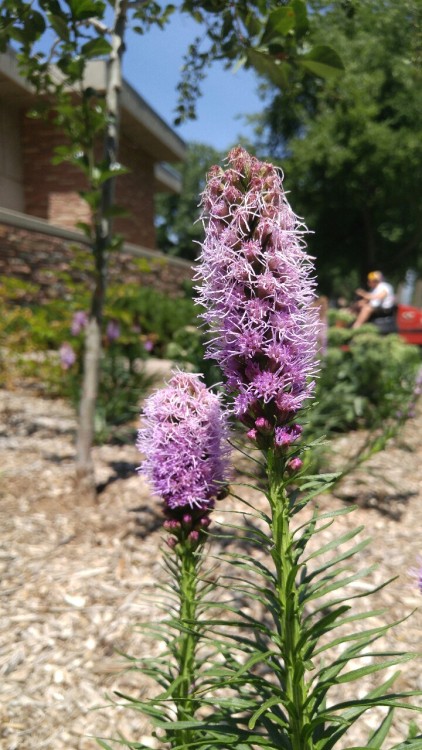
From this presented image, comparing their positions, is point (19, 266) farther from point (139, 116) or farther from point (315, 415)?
point (315, 415)

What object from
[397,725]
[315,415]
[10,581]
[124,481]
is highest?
[315,415]

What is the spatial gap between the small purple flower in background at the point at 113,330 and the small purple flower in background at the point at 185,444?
13.7ft

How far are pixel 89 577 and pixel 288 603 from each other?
194 cm

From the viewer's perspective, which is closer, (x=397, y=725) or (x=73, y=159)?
(x=397, y=725)

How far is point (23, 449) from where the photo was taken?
4594 mm

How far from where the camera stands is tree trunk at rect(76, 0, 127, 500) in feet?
10.9

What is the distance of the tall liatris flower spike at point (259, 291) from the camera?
1.13m

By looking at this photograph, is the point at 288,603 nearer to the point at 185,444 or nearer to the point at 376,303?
the point at 185,444

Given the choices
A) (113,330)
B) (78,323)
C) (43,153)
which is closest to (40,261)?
(43,153)

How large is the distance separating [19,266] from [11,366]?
10.9 ft

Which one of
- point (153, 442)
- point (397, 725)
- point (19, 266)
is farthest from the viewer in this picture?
point (19, 266)

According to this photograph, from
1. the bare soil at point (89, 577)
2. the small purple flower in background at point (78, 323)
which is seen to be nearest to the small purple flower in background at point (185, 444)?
the bare soil at point (89, 577)

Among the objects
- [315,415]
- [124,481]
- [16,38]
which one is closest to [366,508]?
[315,415]

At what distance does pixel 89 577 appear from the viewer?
2.94 m
